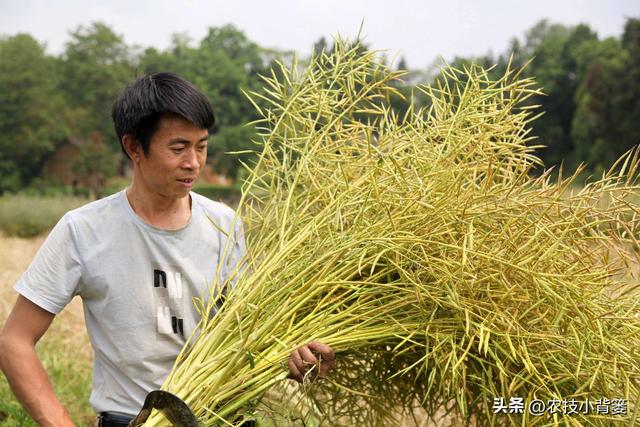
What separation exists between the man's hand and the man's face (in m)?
0.57

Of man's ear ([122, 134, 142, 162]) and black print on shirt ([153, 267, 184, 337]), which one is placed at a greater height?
man's ear ([122, 134, 142, 162])

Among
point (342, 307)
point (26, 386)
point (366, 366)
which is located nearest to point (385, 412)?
point (366, 366)

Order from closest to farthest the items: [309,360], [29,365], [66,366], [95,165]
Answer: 1. [309,360]
2. [29,365]
3. [66,366]
4. [95,165]

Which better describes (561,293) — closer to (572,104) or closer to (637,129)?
(637,129)

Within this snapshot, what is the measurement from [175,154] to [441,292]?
31.1 inches

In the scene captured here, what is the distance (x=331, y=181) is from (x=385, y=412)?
2.26 feet

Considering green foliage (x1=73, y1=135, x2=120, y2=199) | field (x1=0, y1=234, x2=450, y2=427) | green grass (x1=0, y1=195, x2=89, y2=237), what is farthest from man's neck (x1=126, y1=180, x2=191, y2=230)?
green foliage (x1=73, y1=135, x2=120, y2=199)

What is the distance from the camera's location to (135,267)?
7.18 ft

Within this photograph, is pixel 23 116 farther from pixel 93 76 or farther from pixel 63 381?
pixel 63 381

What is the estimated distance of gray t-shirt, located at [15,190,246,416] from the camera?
216cm

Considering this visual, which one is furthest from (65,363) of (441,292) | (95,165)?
(95,165)

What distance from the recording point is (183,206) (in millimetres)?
2316

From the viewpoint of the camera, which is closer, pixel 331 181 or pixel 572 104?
pixel 331 181

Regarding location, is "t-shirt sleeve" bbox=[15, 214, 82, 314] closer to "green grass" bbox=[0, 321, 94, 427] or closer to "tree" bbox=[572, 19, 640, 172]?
"green grass" bbox=[0, 321, 94, 427]
